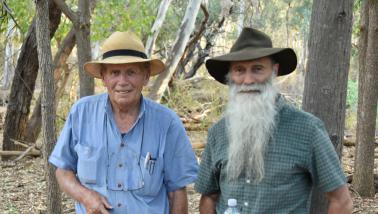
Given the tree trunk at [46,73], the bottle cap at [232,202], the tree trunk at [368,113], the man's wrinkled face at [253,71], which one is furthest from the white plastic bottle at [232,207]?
the tree trunk at [368,113]

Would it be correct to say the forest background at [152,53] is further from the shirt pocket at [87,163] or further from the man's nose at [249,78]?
the shirt pocket at [87,163]

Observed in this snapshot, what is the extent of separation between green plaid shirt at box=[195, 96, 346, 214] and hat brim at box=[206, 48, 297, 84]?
0.81 feet

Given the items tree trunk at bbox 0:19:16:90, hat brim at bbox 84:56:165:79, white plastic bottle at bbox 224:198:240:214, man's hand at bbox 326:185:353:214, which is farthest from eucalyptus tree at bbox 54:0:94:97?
tree trunk at bbox 0:19:16:90

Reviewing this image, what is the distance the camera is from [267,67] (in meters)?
2.88

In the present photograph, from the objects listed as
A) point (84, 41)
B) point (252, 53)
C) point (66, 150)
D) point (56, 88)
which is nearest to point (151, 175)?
point (66, 150)

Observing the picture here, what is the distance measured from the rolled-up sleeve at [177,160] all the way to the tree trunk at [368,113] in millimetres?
4649

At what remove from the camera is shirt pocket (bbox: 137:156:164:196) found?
3188 mm

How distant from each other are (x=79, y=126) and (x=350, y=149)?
10.1 metres

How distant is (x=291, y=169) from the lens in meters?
2.72

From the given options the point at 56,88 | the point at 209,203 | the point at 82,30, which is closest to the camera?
the point at 209,203

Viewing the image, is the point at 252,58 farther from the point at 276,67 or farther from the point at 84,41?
the point at 84,41

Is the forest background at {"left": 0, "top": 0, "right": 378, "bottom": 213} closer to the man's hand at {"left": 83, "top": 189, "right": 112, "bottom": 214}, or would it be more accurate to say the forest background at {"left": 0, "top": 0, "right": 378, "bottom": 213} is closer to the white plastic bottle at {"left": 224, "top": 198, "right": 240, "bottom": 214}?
the white plastic bottle at {"left": 224, "top": 198, "right": 240, "bottom": 214}

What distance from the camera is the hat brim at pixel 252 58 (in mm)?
2818

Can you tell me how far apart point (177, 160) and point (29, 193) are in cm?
525
